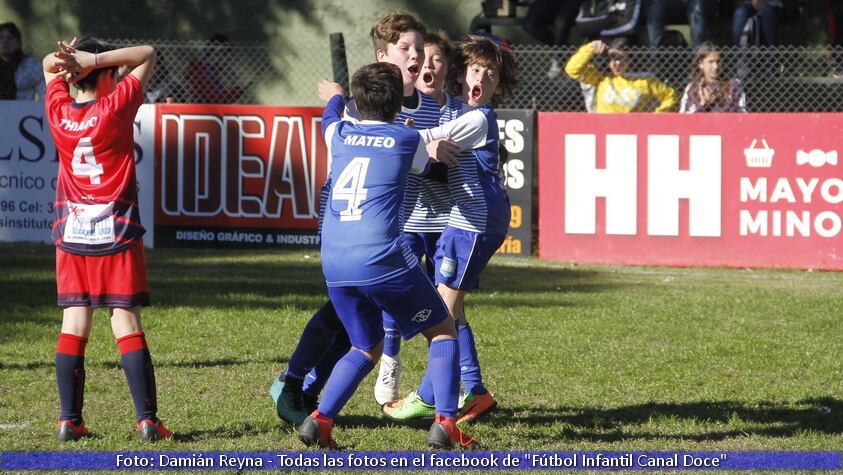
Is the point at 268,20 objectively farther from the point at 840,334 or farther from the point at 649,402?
the point at 649,402

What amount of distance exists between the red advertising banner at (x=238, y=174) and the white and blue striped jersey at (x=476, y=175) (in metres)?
7.77

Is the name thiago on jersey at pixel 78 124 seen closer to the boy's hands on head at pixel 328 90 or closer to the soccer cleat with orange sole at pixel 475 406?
the boy's hands on head at pixel 328 90

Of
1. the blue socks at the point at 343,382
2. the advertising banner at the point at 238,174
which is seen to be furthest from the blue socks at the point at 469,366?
the advertising banner at the point at 238,174

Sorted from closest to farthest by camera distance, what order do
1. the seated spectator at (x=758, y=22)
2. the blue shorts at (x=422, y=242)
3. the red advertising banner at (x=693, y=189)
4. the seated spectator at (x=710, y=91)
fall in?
the blue shorts at (x=422, y=242) → the red advertising banner at (x=693, y=189) → the seated spectator at (x=710, y=91) → the seated spectator at (x=758, y=22)

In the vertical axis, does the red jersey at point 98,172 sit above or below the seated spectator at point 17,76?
below

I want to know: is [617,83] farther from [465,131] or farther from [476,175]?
[465,131]

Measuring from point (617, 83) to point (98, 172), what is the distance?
30.8ft

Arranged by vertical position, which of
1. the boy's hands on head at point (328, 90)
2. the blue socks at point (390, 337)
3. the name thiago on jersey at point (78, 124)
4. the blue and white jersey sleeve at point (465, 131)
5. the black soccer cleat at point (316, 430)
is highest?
the boy's hands on head at point (328, 90)

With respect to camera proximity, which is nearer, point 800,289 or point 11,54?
point 800,289

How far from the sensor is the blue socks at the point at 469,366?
263 inches

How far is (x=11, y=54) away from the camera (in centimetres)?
1622

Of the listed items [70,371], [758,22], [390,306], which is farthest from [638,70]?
[70,371]

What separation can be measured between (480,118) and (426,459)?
65.1 inches

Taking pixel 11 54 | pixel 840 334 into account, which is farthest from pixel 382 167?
pixel 11 54
